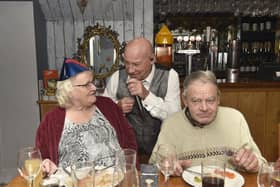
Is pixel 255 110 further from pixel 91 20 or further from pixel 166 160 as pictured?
pixel 166 160

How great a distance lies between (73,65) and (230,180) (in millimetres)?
1111

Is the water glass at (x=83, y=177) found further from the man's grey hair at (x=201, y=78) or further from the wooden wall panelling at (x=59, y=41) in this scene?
the wooden wall panelling at (x=59, y=41)

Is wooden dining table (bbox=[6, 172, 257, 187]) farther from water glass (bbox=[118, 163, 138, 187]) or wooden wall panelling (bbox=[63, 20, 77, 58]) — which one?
wooden wall panelling (bbox=[63, 20, 77, 58])

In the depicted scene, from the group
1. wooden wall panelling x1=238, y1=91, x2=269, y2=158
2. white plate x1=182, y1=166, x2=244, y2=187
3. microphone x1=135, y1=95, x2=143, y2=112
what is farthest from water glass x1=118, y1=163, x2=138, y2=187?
wooden wall panelling x1=238, y1=91, x2=269, y2=158

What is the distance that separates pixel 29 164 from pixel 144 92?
101 cm

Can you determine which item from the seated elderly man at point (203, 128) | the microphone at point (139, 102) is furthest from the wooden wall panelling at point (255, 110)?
the seated elderly man at point (203, 128)

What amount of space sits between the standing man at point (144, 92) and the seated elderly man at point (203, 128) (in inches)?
14.7

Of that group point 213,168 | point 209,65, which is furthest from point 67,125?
point 209,65

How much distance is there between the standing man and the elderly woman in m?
0.30

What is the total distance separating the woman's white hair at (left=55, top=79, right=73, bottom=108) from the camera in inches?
79.0

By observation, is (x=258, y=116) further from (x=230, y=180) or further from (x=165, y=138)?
(x=230, y=180)

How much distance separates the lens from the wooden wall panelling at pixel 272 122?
11.8 ft

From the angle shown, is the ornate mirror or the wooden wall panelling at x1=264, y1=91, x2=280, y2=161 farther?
the ornate mirror

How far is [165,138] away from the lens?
193cm
